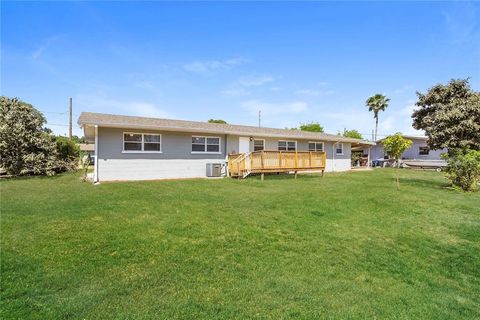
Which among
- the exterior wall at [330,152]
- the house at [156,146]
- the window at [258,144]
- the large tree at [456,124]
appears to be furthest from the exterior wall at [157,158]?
the large tree at [456,124]

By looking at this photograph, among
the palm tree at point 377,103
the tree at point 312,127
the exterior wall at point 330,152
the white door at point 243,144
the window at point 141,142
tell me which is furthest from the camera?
the tree at point 312,127

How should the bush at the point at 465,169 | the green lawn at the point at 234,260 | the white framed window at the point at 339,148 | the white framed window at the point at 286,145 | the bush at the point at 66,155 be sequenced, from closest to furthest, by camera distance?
the green lawn at the point at 234,260, the bush at the point at 465,169, the bush at the point at 66,155, the white framed window at the point at 286,145, the white framed window at the point at 339,148

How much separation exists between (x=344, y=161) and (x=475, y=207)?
15.8 m

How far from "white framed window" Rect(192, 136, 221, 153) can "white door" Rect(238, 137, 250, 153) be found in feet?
5.16

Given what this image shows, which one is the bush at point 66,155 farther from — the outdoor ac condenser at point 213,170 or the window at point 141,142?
the outdoor ac condenser at point 213,170

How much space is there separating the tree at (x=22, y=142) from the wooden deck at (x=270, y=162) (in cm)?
1111

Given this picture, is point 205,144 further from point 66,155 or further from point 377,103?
point 377,103

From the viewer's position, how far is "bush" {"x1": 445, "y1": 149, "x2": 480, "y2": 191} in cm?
1248

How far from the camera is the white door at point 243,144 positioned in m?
18.0

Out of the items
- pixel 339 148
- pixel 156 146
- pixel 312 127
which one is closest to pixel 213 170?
pixel 156 146

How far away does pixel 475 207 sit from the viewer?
9.12 m

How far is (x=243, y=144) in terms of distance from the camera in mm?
18172

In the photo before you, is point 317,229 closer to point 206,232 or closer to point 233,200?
point 206,232

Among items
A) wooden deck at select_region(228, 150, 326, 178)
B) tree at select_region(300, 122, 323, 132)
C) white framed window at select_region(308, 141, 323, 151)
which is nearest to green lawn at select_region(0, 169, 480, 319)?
wooden deck at select_region(228, 150, 326, 178)
